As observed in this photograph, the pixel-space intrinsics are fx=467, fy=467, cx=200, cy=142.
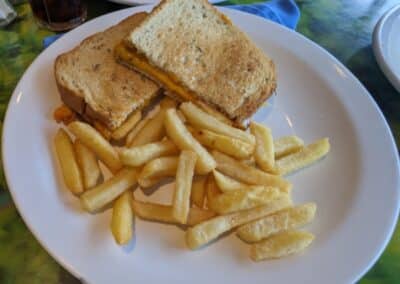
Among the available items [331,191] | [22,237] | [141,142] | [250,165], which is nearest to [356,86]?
[331,191]

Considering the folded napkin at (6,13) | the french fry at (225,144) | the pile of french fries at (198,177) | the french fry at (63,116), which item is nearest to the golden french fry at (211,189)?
the pile of french fries at (198,177)

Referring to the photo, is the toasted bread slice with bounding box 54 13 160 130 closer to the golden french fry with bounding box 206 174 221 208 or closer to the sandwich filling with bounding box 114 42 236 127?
the sandwich filling with bounding box 114 42 236 127

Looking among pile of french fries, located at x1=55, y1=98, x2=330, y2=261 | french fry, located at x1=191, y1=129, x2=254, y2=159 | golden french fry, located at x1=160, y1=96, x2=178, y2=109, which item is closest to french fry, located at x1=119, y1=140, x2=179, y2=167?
pile of french fries, located at x1=55, y1=98, x2=330, y2=261

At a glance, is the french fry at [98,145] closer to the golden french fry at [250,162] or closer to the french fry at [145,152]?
the french fry at [145,152]

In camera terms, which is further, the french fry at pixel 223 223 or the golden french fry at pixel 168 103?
the golden french fry at pixel 168 103

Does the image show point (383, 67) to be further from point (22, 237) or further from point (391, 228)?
point (22, 237)

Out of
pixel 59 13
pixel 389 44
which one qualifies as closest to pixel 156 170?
pixel 59 13
